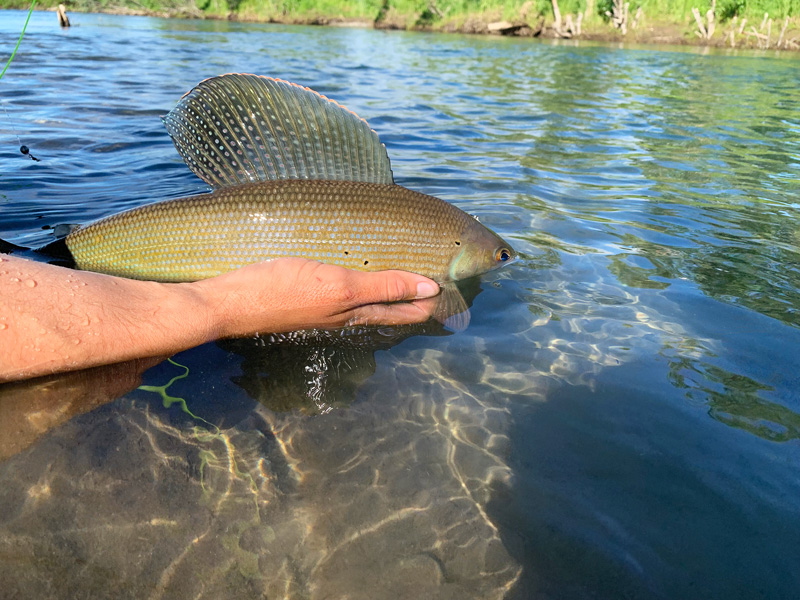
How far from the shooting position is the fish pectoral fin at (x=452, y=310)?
10.1ft

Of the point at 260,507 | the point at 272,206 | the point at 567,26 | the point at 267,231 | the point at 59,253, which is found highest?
the point at 567,26

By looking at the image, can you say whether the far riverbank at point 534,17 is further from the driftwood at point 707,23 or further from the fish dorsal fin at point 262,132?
the fish dorsal fin at point 262,132

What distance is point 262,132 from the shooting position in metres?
3.04

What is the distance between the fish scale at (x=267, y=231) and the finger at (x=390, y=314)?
259 millimetres

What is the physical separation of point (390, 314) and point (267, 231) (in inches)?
31.3

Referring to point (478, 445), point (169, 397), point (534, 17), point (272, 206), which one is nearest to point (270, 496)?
point (169, 397)

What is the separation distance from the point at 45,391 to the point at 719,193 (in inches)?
235

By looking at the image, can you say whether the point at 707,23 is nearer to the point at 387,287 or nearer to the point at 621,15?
the point at 621,15

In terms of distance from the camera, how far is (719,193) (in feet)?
18.4

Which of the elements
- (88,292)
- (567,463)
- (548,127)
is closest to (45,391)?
(88,292)

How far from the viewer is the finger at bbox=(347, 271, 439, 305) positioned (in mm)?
2765

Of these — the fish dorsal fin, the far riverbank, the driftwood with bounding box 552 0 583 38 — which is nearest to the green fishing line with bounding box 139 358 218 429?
the fish dorsal fin

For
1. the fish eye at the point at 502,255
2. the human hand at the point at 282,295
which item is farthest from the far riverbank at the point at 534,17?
the human hand at the point at 282,295

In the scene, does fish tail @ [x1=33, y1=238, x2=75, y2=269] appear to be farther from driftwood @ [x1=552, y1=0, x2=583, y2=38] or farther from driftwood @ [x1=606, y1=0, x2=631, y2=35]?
driftwood @ [x1=606, y1=0, x2=631, y2=35]
